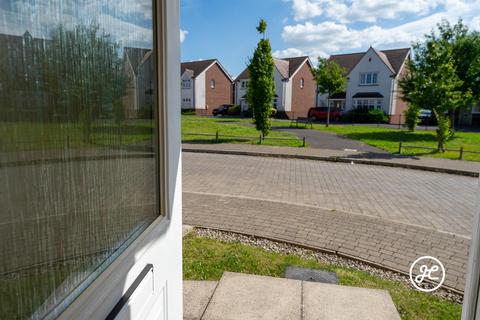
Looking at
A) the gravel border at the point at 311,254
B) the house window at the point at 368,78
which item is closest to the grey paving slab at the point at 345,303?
the gravel border at the point at 311,254

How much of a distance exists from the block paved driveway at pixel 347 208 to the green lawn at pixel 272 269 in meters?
0.48

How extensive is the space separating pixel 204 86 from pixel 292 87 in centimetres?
1333

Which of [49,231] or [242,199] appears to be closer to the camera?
[49,231]

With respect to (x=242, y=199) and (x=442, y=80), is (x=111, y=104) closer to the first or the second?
(x=242, y=199)

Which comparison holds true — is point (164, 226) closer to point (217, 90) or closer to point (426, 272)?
point (426, 272)

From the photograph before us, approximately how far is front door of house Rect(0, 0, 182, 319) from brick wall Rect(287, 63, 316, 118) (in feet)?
147

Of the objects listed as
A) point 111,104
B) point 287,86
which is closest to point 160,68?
point 111,104

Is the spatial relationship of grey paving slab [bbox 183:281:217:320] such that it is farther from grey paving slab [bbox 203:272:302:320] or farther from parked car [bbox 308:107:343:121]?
parked car [bbox 308:107:343:121]

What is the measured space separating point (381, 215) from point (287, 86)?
41.0 meters

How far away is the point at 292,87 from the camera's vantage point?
1828 inches

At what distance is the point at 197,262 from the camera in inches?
166

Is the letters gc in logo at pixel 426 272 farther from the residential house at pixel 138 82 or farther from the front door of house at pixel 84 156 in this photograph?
the residential house at pixel 138 82

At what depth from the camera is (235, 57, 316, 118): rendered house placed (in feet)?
149

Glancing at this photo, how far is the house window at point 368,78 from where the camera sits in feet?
136
